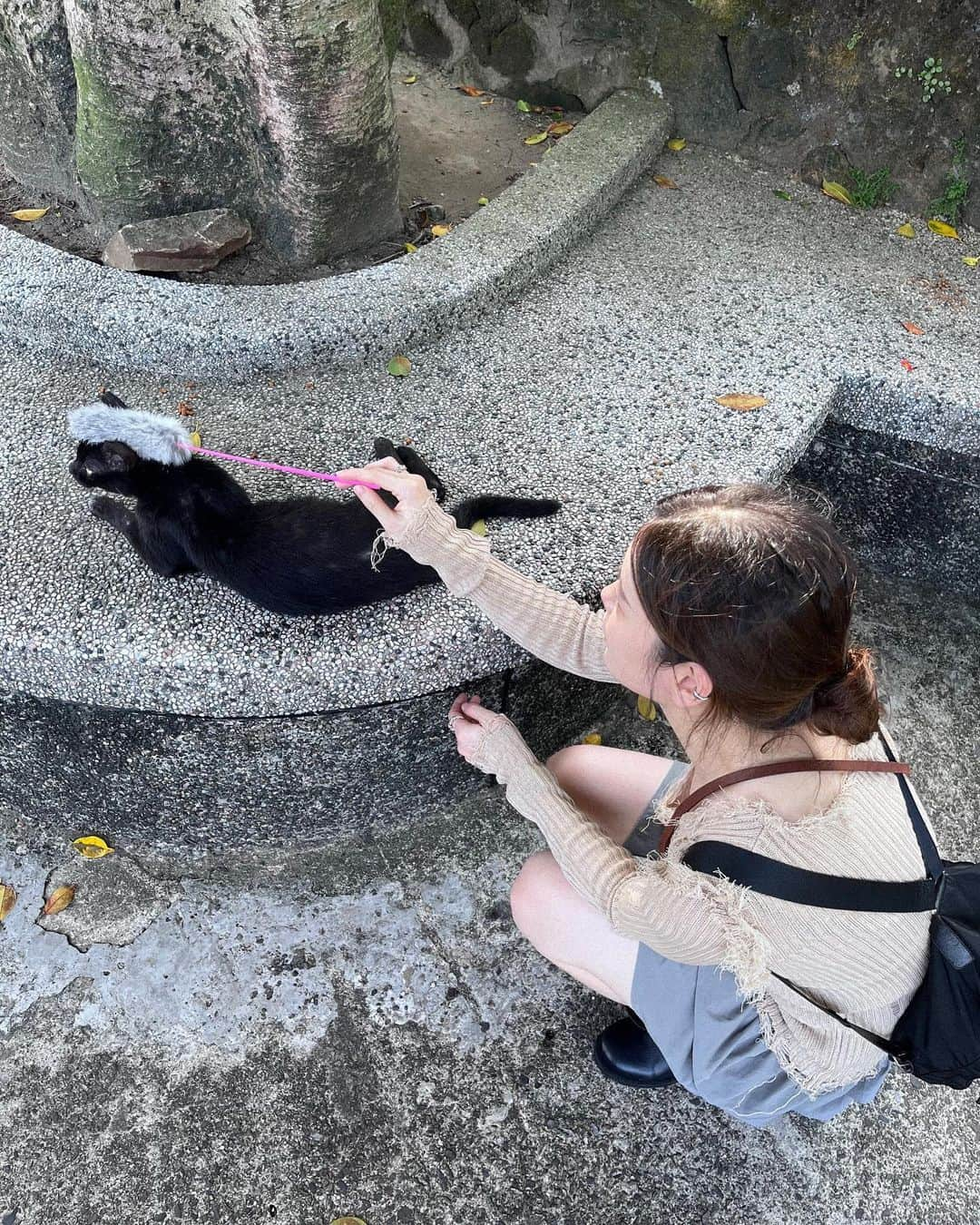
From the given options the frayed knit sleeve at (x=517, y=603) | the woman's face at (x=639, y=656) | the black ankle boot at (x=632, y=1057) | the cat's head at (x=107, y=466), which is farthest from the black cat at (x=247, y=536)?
the black ankle boot at (x=632, y=1057)

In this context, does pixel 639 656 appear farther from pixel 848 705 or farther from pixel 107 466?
pixel 107 466

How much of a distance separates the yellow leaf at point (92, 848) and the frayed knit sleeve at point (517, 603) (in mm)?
1262

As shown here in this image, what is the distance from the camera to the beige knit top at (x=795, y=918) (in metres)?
1.37

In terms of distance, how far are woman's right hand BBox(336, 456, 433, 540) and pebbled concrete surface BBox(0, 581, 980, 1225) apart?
3.52 ft

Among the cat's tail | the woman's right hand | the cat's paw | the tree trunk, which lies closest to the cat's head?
the cat's paw

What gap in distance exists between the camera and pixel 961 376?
2.83 meters

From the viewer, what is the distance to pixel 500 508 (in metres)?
2.33

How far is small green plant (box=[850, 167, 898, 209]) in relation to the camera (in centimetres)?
354

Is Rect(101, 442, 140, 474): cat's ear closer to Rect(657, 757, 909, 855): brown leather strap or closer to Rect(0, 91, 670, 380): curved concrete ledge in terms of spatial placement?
Rect(0, 91, 670, 380): curved concrete ledge

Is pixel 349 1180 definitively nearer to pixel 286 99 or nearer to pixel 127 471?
pixel 127 471

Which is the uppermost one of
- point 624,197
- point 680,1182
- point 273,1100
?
point 624,197

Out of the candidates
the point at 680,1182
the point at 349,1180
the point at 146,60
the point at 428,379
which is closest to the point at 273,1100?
the point at 349,1180

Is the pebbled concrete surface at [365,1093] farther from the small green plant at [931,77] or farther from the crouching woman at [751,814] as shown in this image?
the small green plant at [931,77]

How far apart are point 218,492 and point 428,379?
3.24 ft
